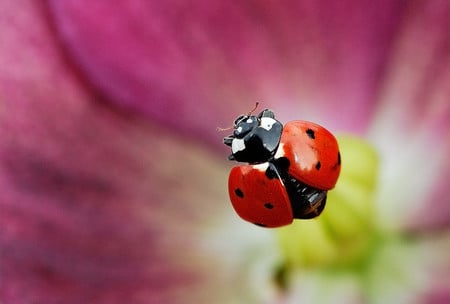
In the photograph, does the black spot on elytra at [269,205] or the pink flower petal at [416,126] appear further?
the pink flower petal at [416,126]

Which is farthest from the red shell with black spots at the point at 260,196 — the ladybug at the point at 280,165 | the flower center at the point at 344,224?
the flower center at the point at 344,224

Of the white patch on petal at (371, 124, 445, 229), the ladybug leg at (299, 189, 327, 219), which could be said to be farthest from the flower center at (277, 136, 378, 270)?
the ladybug leg at (299, 189, 327, 219)

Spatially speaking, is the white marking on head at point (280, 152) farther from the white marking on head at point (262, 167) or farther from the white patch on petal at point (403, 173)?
the white patch on petal at point (403, 173)

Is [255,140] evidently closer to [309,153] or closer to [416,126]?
[309,153]

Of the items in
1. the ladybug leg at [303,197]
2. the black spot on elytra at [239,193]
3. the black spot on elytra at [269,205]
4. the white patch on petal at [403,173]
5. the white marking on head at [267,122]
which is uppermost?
the white patch on petal at [403,173]

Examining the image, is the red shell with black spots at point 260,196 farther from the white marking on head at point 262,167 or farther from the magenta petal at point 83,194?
the magenta petal at point 83,194

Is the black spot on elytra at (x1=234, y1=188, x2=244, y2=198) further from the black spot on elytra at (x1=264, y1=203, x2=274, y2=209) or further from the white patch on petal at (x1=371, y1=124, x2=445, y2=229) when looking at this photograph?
the white patch on petal at (x1=371, y1=124, x2=445, y2=229)

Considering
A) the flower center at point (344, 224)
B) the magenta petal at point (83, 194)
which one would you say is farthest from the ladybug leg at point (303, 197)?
the magenta petal at point (83, 194)

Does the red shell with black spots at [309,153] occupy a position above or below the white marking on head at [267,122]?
below

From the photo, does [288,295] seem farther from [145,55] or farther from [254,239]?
[145,55]
